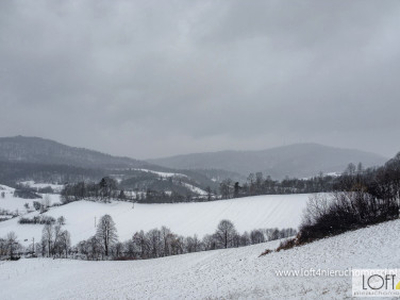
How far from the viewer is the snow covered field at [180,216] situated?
10119 centimetres

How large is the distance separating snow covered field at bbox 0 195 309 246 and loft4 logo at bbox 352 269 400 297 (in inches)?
3120

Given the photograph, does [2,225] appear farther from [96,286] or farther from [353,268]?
[353,268]

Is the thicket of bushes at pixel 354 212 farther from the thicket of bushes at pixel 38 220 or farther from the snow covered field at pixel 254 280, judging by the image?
the thicket of bushes at pixel 38 220

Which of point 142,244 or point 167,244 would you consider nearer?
point 142,244

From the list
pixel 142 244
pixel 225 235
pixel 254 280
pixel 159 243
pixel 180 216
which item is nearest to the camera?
pixel 254 280

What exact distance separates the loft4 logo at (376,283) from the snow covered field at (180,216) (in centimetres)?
7925

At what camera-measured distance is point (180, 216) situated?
119 m

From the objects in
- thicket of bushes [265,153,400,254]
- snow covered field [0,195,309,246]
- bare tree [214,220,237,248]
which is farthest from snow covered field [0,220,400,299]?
snow covered field [0,195,309,246]

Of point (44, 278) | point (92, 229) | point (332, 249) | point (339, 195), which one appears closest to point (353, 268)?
point (332, 249)

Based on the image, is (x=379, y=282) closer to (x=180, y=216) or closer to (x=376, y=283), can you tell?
(x=376, y=283)

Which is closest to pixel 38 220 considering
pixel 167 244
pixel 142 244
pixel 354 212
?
pixel 142 244

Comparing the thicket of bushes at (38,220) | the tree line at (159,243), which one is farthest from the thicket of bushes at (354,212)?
the thicket of bushes at (38,220)

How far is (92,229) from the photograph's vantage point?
352 ft

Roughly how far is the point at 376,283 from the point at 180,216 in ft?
352
